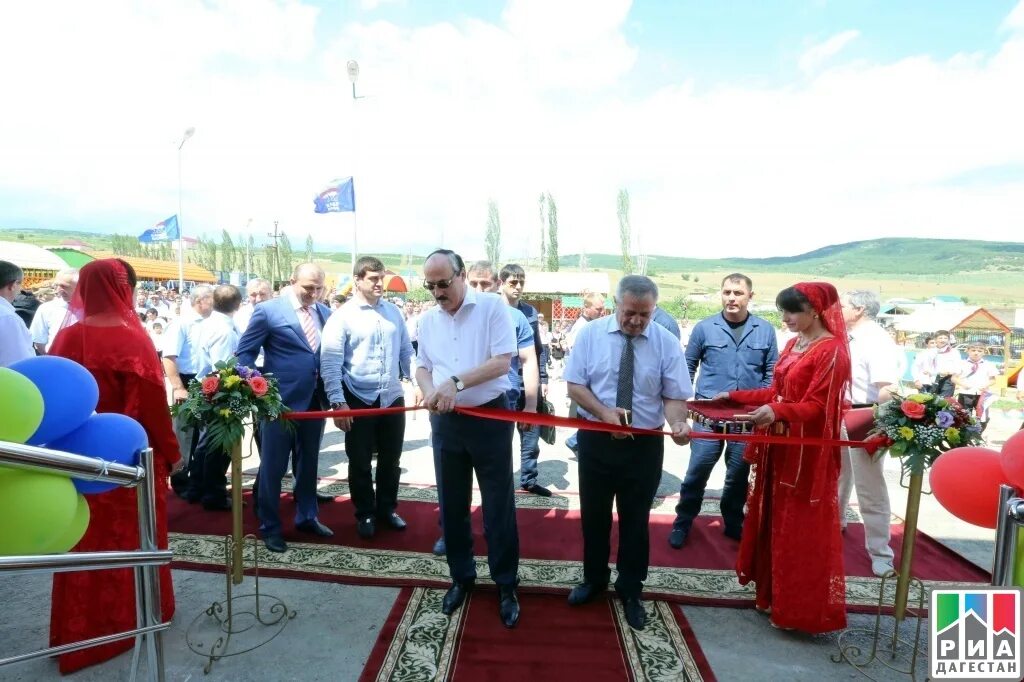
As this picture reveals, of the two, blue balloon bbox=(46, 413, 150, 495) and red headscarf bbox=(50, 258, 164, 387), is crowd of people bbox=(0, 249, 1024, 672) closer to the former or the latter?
red headscarf bbox=(50, 258, 164, 387)

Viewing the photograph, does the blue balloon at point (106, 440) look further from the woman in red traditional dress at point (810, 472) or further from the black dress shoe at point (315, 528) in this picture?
the woman in red traditional dress at point (810, 472)

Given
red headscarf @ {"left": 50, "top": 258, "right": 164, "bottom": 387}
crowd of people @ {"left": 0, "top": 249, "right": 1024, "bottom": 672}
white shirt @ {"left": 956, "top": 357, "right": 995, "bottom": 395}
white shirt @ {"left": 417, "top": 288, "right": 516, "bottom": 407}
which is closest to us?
red headscarf @ {"left": 50, "top": 258, "right": 164, "bottom": 387}

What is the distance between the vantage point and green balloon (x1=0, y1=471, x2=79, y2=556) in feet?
5.05

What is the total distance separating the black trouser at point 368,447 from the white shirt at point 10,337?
2.23 m

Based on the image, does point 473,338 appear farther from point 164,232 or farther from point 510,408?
point 164,232

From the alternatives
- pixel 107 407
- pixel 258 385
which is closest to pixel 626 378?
pixel 258 385

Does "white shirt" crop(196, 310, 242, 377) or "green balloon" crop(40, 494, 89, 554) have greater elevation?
"white shirt" crop(196, 310, 242, 377)

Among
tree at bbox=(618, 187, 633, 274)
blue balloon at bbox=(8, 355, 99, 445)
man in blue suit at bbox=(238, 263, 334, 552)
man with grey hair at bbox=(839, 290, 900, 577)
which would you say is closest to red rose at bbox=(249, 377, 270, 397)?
man in blue suit at bbox=(238, 263, 334, 552)

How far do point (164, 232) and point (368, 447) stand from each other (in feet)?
80.9

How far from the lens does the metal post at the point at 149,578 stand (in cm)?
191

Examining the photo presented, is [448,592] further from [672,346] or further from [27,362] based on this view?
[27,362]

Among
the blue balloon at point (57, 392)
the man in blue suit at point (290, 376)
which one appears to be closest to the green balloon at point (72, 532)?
the blue balloon at point (57, 392)

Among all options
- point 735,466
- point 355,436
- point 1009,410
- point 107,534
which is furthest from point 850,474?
point 1009,410

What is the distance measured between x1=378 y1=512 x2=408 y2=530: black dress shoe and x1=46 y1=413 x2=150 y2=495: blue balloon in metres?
2.58
